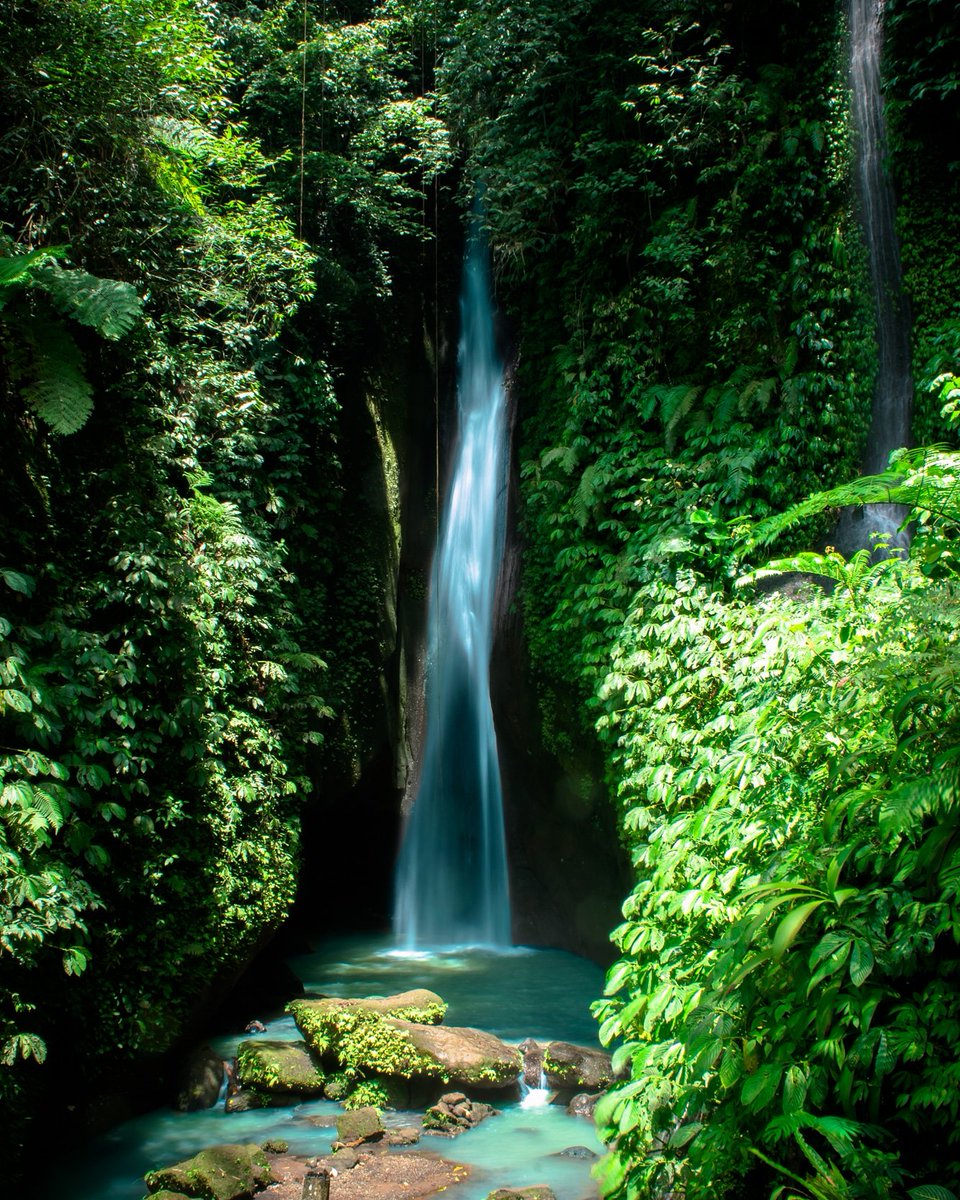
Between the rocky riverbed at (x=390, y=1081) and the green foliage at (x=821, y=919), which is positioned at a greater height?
the green foliage at (x=821, y=919)

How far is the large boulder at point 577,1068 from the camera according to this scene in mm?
6551

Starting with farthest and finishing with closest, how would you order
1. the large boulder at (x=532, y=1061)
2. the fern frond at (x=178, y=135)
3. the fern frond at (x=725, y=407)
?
the fern frond at (x=725, y=407) → the fern frond at (x=178, y=135) → the large boulder at (x=532, y=1061)

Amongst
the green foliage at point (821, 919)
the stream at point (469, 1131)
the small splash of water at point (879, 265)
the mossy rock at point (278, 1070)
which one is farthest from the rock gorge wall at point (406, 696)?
the green foliage at point (821, 919)

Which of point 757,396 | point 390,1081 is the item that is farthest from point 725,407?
point 390,1081

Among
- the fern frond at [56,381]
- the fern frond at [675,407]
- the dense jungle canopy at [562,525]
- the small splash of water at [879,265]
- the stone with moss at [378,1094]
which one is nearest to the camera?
the dense jungle canopy at [562,525]

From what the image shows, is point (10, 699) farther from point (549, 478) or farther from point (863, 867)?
point (549, 478)

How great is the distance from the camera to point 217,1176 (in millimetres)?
5074

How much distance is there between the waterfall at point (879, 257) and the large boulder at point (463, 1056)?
5.22m

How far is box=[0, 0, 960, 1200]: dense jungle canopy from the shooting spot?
2.82 m

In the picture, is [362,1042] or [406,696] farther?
[406,696]

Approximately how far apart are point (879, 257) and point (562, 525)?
12.6 ft

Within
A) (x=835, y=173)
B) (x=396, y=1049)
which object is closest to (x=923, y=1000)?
(x=396, y=1049)

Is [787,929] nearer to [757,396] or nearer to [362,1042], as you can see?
[362,1042]

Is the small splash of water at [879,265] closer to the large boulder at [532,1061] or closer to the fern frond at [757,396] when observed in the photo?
the fern frond at [757,396]
